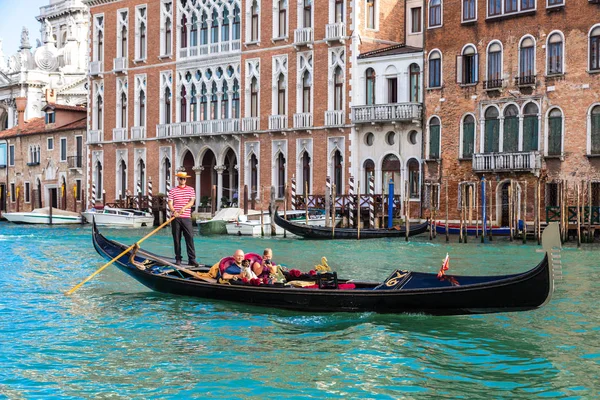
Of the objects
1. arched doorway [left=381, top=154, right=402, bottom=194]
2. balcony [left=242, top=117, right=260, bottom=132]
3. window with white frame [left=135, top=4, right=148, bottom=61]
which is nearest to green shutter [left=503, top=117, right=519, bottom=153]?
arched doorway [left=381, top=154, right=402, bottom=194]

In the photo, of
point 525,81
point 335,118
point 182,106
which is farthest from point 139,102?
point 525,81

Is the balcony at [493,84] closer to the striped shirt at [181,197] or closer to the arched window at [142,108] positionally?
the striped shirt at [181,197]

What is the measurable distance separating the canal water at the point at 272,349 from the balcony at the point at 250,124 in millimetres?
15063

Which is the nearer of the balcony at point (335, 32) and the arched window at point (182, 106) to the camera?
the balcony at point (335, 32)

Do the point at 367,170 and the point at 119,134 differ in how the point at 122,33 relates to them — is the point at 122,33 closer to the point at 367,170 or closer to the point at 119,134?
the point at 119,134

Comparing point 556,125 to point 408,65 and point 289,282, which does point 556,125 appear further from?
point 289,282

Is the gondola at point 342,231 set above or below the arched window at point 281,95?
below

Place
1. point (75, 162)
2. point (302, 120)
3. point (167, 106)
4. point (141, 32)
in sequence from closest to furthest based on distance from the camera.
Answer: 1. point (302, 120)
2. point (167, 106)
3. point (141, 32)
4. point (75, 162)

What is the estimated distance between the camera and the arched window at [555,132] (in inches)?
819

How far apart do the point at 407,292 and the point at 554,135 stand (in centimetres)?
1301

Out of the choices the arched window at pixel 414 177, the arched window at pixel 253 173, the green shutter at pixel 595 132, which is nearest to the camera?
the green shutter at pixel 595 132

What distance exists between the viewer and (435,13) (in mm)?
23328

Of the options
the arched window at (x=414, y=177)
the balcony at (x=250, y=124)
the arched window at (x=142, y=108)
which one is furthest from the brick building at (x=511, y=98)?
the arched window at (x=142, y=108)

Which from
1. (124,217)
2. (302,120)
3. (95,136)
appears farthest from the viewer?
(95,136)
